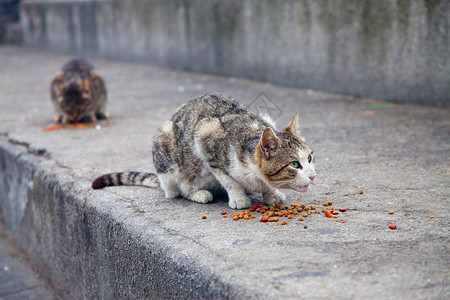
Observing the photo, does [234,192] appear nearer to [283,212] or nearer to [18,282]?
[283,212]

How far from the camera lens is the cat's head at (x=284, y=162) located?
329 cm

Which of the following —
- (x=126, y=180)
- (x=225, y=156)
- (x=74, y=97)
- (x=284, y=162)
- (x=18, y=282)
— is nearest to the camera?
(x=284, y=162)

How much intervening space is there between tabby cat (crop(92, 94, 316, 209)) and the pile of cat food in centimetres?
9

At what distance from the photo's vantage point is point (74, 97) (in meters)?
6.63

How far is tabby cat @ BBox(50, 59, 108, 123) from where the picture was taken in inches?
260

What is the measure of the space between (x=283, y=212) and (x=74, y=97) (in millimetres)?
3886

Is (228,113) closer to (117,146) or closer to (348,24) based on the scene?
(117,146)

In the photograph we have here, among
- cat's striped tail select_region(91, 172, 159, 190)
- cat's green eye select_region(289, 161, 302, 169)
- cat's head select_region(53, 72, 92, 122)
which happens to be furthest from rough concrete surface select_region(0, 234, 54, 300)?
cat's green eye select_region(289, 161, 302, 169)

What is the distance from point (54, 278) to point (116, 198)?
1126 millimetres

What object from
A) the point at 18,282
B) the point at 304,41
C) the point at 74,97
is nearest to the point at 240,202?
the point at 18,282

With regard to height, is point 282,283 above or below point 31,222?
above

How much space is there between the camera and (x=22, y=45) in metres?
17.5

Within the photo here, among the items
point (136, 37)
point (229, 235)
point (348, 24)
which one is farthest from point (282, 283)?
point (136, 37)

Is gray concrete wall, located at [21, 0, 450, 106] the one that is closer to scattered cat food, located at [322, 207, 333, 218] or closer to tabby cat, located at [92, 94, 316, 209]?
tabby cat, located at [92, 94, 316, 209]
